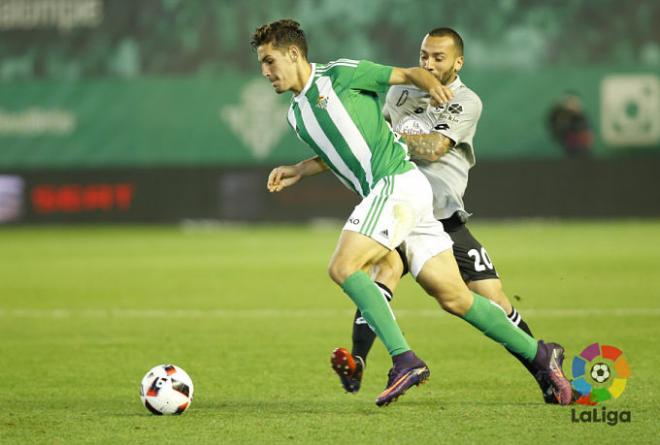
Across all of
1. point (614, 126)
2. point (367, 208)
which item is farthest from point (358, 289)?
point (614, 126)

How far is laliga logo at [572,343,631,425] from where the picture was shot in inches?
257

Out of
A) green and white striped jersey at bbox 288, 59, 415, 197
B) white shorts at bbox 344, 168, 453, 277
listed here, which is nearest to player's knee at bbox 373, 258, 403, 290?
white shorts at bbox 344, 168, 453, 277

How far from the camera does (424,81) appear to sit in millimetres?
6395

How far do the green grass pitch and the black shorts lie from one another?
0.65 m

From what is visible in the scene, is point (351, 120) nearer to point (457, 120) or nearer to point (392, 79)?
point (392, 79)

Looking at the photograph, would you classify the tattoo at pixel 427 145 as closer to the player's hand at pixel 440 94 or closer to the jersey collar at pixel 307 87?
the jersey collar at pixel 307 87

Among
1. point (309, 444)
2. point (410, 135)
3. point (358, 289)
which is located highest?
point (410, 135)

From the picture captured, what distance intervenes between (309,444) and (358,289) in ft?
3.23

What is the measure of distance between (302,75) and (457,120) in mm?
1047

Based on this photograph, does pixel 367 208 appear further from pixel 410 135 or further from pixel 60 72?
pixel 60 72

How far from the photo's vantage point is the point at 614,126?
24359 millimetres

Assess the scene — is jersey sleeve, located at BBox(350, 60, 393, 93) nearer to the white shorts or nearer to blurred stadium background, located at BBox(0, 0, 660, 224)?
the white shorts

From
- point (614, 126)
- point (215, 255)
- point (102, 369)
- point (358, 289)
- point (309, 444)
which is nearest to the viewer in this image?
point (309, 444)

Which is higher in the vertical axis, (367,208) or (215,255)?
(367,208)
